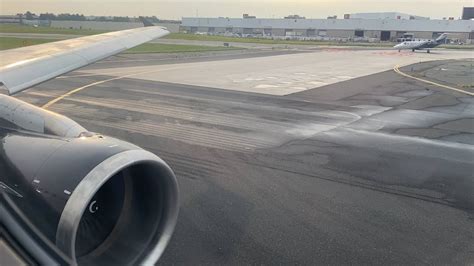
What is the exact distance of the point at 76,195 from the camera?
2.94 metres

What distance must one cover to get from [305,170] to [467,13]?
143 m

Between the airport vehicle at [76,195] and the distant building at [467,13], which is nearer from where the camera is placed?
the airport vehicle at [76,195]

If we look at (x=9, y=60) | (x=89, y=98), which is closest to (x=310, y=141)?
(x=9, y=60)

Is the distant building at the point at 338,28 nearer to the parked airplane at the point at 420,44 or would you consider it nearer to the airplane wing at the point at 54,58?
the parked airplane at the point at 420,44

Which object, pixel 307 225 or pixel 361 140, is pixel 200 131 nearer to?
pixel 361 140

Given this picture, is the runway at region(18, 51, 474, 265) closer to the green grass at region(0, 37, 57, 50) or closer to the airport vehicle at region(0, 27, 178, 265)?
the airport vehicle at region(0, 27, 178, 265)

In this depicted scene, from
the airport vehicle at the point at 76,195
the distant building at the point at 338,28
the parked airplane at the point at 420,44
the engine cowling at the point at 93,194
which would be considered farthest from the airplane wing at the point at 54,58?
the distant building at the point at 338,28

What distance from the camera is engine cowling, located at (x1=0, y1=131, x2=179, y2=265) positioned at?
3021 mm

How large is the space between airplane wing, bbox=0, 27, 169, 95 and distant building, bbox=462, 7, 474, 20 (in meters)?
143

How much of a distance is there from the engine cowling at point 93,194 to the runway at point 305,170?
1573mm

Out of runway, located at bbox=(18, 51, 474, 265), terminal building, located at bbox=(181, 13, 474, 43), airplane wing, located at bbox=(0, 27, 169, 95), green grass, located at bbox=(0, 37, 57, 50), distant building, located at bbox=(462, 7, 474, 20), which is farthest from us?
distant building, located at bbox=(462, 7, 474, 20)

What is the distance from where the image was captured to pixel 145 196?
12.3 feet

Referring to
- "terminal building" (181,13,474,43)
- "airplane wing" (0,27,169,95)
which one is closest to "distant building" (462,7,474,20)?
"terminal building" (181,13,474,43)

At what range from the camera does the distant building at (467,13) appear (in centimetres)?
12731
